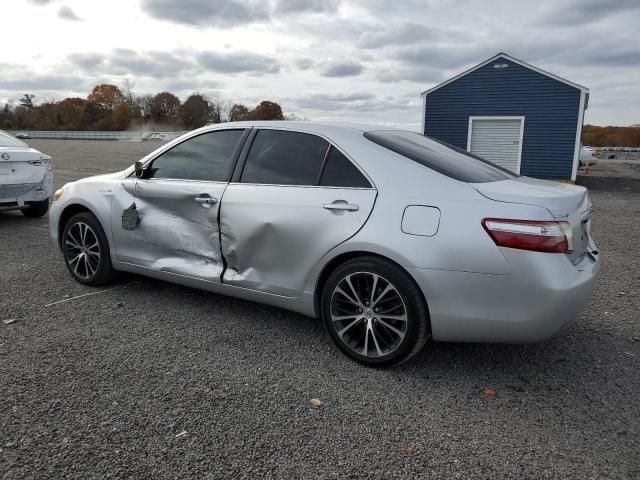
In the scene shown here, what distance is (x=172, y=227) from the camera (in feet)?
13.7

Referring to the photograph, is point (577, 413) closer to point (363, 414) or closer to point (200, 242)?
point (363, 414)

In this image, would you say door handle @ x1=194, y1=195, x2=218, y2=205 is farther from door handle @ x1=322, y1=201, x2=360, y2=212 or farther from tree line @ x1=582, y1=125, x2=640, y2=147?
tree line @ x1=582, y1=125, x2=640, y2=147

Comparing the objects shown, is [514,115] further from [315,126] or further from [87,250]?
[87,250]

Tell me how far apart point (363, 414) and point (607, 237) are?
6.77 m

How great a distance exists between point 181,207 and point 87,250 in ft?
4.47

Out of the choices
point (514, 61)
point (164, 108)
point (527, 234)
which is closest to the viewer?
point (527, 234)

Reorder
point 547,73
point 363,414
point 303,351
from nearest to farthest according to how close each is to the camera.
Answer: point 363,414
point 303,351
point 547,73

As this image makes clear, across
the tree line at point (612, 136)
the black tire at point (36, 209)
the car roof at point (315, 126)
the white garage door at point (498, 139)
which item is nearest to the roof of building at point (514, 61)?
the white garage door at point (498, 139)

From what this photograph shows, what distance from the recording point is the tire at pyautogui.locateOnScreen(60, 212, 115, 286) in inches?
185

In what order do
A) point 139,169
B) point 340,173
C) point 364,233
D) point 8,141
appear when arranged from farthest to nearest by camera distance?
point 8,141
point 139,169
point 340,173
point 364,233

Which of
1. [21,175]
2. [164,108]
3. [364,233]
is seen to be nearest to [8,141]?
[21,175]

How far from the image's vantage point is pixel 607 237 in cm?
795

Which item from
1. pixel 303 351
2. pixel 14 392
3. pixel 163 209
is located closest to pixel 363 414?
pixel 303 351

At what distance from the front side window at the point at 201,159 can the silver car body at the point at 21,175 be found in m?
4.48
